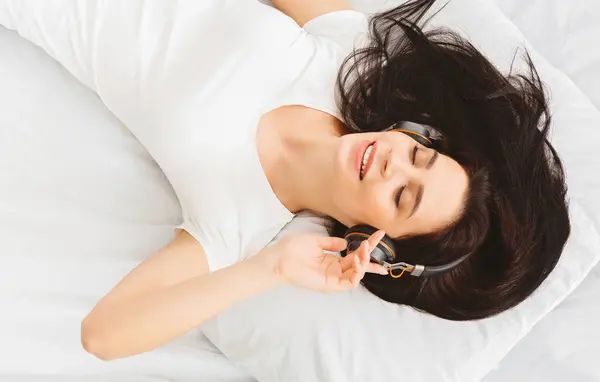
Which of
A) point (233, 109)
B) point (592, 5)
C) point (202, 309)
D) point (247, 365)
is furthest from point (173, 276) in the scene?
point (592, 5)

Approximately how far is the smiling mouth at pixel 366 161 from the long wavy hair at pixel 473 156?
0.16 m

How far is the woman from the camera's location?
1.17 metres

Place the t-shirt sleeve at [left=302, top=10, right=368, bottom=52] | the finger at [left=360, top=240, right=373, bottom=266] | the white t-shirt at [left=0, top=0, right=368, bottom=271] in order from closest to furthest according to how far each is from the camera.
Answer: the finger at [left=360, top=240, right=373, bottom=266] → the white t-shirt at [left=0, top=0, right=368, bottom=271] → the t-shirt sleeve at [left=302, top=10, right=368, bottom=52]

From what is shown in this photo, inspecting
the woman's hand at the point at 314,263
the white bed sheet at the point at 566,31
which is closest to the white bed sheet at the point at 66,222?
the woman's hand at the point at 314,263

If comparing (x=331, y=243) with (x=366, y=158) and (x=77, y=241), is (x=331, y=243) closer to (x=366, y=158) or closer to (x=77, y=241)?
(x=366, y=158)

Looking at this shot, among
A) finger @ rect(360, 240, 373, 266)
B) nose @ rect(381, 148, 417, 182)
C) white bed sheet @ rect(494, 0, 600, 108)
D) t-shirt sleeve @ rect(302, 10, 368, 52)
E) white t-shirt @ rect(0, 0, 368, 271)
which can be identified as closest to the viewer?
finger @ rect(360, 240, 373, 266)

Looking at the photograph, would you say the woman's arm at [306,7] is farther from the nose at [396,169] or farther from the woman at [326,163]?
the nose at [396,169]

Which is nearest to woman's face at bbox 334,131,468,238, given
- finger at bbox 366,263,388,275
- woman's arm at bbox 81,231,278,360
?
finger at bbox 366,263,388,275

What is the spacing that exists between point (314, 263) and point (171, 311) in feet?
0.91

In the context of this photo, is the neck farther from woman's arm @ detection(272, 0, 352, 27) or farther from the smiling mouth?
woman's arm @ detection(272, 0, 352, 27)

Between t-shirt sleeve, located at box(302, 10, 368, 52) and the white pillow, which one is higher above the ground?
t-shirt sleeve, located at box(302, 10, 368, 52)

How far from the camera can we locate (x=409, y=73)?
1.43m

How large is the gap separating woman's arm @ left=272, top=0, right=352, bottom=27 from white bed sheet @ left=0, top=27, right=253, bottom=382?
1.60 ft

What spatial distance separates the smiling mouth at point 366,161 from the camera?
119 cm
